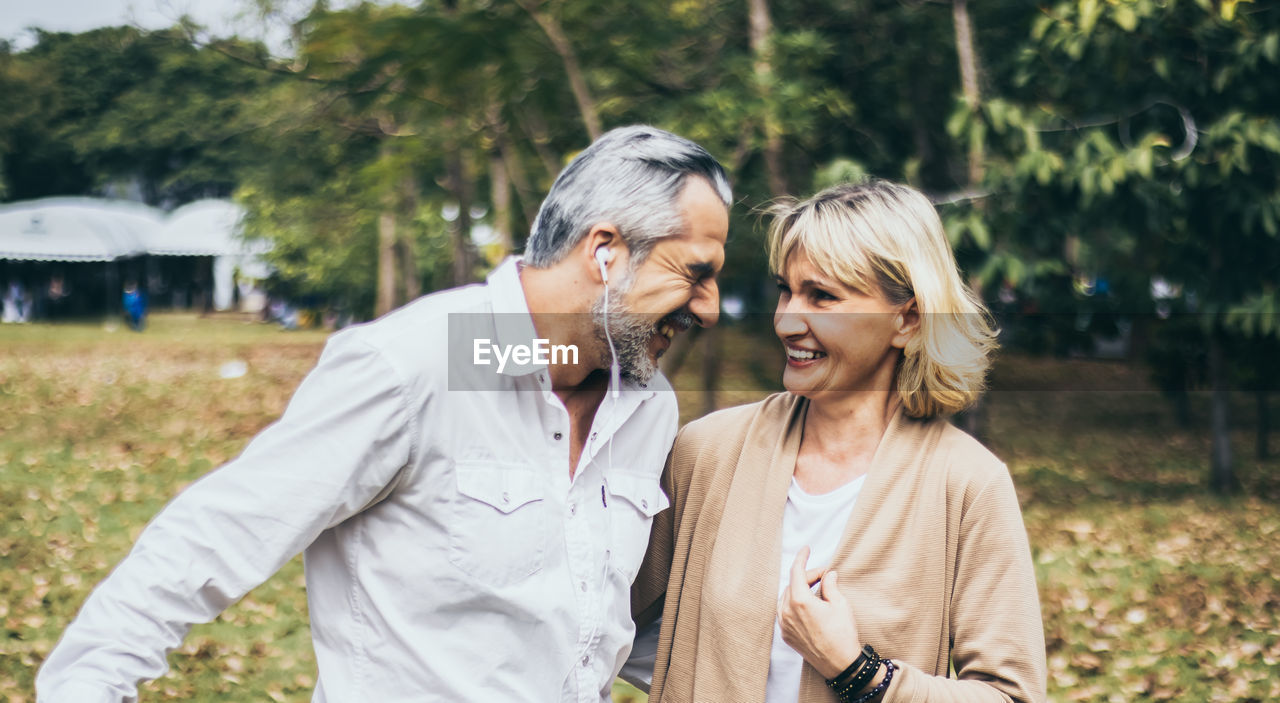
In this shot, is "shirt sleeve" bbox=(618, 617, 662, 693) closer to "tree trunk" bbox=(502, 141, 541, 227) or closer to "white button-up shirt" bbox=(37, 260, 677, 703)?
"white button-up shirt" bbox=(37, 260, 677, 703)

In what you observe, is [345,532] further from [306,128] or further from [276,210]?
[276,210]

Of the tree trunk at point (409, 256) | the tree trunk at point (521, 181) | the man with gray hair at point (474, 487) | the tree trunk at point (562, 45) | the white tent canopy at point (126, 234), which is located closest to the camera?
the man with gray hair at point (474, 487)

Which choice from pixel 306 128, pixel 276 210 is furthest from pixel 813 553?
pixel 276 210

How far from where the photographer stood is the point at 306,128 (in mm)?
16594

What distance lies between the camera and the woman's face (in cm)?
219

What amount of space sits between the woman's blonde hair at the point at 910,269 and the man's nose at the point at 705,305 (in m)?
0.23

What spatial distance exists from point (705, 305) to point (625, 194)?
0.28 metres

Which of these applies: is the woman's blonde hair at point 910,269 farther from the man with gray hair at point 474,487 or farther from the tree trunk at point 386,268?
the tree trunk at point 386,268

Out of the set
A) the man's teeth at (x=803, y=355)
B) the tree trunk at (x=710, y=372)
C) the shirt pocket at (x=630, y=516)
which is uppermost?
the man's teeth at (x=803, y=355)

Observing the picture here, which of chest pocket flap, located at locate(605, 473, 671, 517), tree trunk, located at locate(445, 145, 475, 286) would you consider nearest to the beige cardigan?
chest pocket flap, located at locate(605, 473, 671, 517)

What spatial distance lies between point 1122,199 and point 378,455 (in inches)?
308

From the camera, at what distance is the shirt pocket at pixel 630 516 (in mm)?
2094

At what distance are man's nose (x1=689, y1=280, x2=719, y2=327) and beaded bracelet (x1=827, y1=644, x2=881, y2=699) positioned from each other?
677 mm

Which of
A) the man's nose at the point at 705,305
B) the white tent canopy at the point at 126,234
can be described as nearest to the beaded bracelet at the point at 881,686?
the man's nose at the point at 705,305
